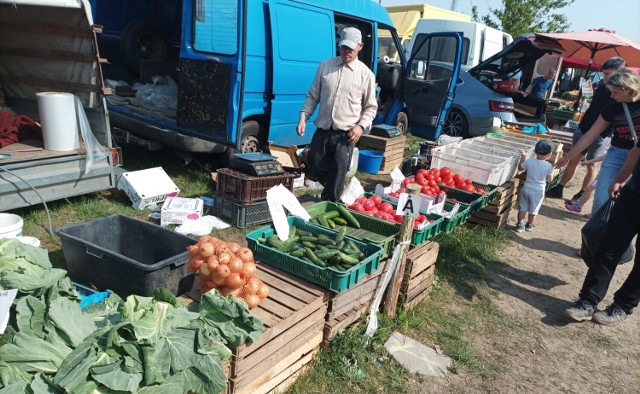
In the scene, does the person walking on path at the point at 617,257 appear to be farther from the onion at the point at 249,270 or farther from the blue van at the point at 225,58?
the blue van at the point at 225,58

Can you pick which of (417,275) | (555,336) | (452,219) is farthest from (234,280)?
(555,336)

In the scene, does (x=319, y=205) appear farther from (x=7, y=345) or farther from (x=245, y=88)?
(x=7, y=345)

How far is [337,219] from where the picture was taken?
397cm

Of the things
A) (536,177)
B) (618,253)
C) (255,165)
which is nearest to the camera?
(618,253)

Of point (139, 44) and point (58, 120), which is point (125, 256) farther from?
point (139, 44)

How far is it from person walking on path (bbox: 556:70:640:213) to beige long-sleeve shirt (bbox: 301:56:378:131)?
223cm

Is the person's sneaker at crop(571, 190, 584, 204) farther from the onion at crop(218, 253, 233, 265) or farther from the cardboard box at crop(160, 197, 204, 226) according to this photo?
the onion at crop(218, 253, 233, 265)

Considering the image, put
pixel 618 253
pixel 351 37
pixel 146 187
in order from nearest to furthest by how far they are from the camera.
Answer: 1. pixel 618 253
2. pixel 351 37
3. pixel 146 187

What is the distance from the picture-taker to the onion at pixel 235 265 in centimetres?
247

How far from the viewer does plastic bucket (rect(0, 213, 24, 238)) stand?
333 cm

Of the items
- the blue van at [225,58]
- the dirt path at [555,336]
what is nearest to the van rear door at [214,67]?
the blue van at [225,58]

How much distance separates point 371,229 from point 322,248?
841mm

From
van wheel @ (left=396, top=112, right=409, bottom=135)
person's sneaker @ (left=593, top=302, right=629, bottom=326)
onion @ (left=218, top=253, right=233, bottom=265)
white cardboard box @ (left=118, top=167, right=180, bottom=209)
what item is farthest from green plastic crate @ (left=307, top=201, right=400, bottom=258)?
van wheel @ (left=396, top=112, right=409, bottom=135)

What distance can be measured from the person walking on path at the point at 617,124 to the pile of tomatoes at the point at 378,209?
213cm
